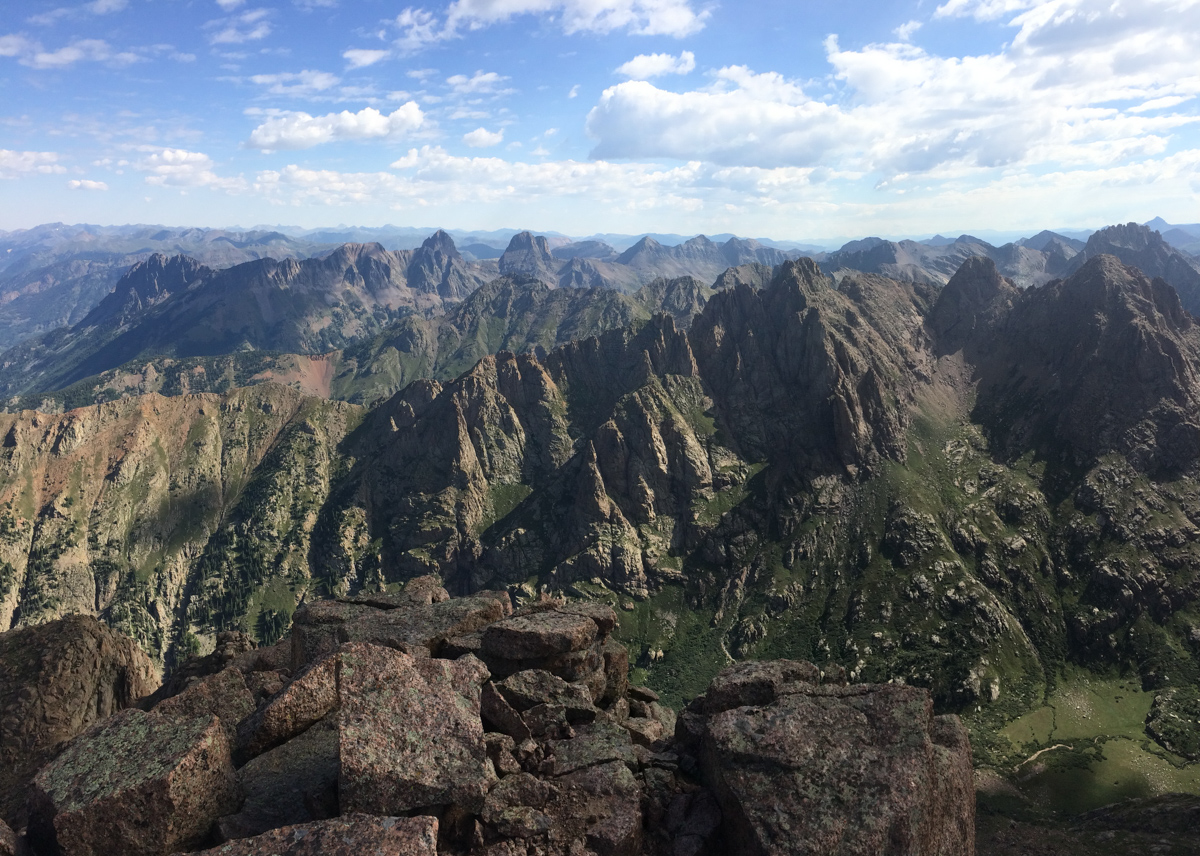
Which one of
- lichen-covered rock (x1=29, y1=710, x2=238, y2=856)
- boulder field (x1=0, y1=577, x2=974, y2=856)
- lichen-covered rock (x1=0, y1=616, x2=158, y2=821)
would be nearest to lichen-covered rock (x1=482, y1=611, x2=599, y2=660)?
boulder field (x1=0, y1=577, x2=974, y2=856)

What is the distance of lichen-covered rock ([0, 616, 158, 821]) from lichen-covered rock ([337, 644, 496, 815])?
33649 millimetres

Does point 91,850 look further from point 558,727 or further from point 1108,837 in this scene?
point 1108,837

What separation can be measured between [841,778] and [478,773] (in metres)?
18.1

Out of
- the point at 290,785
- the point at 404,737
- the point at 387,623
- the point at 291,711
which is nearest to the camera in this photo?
the point at 404,737

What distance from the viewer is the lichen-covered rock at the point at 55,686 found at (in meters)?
55.7

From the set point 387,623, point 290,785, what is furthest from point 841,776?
point 387,623

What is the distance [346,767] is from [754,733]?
21.1 m

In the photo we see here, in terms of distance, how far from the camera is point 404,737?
26.9 metres

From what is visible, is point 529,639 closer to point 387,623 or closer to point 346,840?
point 387,623

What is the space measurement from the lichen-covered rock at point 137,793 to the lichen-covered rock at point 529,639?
18217 millimetres

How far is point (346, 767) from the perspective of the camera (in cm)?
2448

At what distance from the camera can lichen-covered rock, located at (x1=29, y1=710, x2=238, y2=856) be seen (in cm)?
2427

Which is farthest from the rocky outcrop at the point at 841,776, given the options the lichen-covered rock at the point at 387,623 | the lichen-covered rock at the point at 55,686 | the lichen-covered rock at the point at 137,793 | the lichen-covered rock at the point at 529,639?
the lichen-covered rock at the point at 55,686

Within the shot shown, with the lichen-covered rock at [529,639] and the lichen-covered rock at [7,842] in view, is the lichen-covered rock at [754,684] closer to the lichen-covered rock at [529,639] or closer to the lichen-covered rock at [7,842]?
the lichen-covered rock at [529,639]
